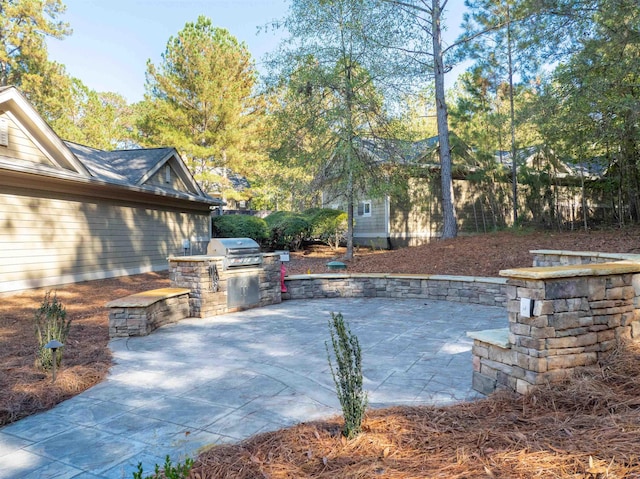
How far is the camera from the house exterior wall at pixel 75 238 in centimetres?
841

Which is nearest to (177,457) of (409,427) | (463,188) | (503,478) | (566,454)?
(409,427)

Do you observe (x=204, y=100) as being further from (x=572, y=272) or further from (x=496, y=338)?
(x=572, y=272)

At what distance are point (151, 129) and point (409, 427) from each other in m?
20.3

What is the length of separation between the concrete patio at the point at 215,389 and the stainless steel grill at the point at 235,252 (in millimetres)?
1210

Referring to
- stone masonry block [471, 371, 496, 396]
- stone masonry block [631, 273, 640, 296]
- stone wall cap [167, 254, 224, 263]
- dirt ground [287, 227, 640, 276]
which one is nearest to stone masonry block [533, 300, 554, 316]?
stone masonry block [471, 371, 496, 396]

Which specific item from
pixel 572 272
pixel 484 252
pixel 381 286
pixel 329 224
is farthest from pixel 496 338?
pixel 329 224

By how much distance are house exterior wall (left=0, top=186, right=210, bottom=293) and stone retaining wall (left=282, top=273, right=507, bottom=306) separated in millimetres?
5717

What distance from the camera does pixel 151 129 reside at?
1944 centimetres

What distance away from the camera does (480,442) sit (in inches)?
88.0

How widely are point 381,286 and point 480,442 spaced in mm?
6114

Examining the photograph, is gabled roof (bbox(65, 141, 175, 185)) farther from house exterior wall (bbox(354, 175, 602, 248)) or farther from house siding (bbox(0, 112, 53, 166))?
house exterior wall (bbox(354, 175, 602, 248))

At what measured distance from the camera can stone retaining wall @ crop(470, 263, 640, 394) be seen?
9.37 feet

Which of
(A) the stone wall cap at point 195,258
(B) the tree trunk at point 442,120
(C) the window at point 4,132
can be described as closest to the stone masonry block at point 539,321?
(A) the stone wall cap at point 195,258

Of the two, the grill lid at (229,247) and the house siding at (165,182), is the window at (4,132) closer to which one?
the house siding at (165,182)
